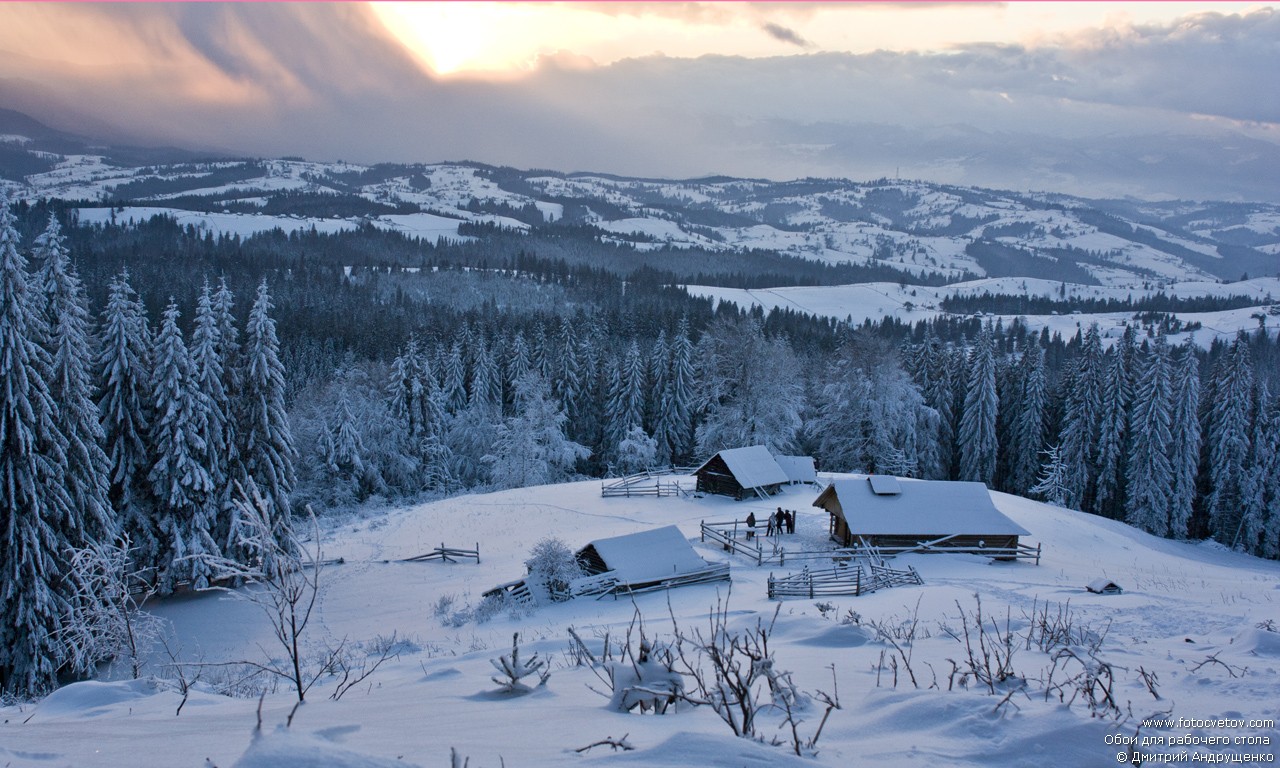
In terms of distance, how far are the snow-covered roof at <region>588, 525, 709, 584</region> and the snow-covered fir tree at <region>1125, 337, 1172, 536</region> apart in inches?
1727

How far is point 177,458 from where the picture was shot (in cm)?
2712

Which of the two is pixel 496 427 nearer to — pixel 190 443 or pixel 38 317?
pixel 190 443

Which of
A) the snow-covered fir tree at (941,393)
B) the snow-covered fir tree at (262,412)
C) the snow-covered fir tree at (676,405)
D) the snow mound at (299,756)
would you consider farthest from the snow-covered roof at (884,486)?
the snow-covered fir tree at (676,405)

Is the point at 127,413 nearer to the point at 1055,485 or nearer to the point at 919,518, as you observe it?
the point at 919,518

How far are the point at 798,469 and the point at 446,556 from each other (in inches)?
893

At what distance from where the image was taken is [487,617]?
2194cm

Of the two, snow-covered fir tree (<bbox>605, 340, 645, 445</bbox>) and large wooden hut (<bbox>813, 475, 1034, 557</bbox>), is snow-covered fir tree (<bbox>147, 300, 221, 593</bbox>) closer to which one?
large wooden hut (<bbox>813, 475, 1034, 557</bbox>)

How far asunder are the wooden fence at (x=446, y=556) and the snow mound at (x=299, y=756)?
29.0 m

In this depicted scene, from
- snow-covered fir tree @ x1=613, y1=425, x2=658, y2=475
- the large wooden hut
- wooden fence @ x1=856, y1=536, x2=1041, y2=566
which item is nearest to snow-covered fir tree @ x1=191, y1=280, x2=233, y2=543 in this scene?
the large wooden hut

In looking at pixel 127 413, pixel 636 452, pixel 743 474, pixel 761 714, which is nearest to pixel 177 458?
pixel 127 413

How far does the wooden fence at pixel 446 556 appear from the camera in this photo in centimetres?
3173

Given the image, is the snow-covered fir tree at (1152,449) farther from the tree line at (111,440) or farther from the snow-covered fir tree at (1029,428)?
the tree line at (111,440)

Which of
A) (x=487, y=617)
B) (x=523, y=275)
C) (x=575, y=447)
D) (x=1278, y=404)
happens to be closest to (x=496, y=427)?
(x=575, y=447)

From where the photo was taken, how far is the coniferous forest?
20.7 metres
